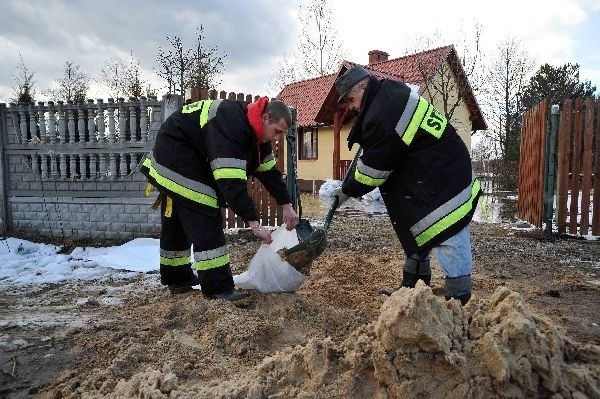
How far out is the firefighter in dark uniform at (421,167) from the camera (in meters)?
2.95

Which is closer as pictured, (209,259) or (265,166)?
(209,259)

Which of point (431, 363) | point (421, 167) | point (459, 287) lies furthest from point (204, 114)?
point (431, 363)

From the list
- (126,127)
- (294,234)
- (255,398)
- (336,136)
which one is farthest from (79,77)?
(255,398)

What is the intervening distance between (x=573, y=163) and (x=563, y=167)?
0.20 metres

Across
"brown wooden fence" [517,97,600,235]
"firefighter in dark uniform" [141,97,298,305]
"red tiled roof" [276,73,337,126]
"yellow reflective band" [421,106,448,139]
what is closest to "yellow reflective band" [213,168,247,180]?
"firefighter in dark uniform" [141,97,298,305]

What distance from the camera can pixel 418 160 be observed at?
3.00 metres

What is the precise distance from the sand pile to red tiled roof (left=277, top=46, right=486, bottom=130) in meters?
14.6

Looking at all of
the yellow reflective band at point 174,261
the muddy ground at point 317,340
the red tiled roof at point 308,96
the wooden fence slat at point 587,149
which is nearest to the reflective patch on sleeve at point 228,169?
the muddy ground at point 317,340

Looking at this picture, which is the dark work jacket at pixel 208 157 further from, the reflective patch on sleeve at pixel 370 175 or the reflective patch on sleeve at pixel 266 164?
the reflective patch on sleeve at pixel 370 175

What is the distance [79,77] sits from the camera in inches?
945

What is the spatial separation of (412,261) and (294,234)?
1.04 m

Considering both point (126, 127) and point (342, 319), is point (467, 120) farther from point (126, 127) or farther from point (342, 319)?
point (342, 319)

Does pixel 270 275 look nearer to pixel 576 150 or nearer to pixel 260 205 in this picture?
pixel 260 205

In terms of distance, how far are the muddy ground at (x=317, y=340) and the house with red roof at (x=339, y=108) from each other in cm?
1468
